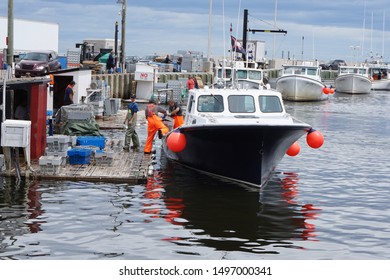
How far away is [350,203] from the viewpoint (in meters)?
17.4

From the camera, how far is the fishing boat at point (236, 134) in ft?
58.8

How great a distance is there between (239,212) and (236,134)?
2.52 metres

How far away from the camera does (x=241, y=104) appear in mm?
20109

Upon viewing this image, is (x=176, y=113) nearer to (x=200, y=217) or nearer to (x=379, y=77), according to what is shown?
(x=200, y=217)

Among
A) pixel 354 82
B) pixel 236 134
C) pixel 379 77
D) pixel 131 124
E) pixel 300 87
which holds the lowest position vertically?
pixel 131 124

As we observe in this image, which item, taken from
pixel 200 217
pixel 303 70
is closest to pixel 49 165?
pixel 200 217

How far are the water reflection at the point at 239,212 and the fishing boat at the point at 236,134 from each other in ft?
1.34

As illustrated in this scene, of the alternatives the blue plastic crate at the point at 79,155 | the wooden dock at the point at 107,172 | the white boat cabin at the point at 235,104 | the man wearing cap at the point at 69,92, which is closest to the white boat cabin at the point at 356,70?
the man wearing cap at the point at 69,92

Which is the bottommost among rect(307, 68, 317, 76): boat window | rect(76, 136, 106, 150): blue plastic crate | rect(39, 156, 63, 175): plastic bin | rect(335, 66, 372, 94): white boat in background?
rect(39, 156, 63, 175): plastic bin

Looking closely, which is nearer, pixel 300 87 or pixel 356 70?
pixel 300 87

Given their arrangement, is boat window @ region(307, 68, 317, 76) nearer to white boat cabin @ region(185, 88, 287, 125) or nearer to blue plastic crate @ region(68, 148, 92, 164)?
white boat cabin @ region(185, 88, 287, 125)

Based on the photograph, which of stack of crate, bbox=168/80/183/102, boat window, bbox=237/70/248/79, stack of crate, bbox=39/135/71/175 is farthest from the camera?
boat window, bbox=237/70/248/79

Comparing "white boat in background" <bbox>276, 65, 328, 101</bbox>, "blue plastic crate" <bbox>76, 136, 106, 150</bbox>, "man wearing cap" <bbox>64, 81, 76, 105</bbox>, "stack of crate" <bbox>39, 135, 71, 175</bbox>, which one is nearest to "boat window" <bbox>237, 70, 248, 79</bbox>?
"white boat in background" <bbox>276, 65, 328, 101</bbox>

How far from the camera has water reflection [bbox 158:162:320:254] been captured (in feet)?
44.8
